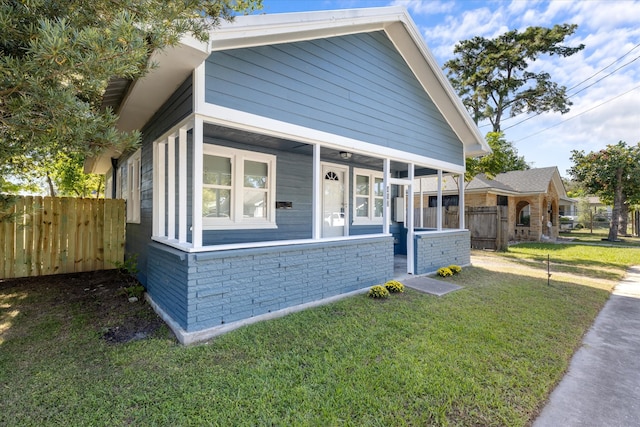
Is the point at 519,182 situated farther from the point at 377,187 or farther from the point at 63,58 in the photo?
the point at 63,58

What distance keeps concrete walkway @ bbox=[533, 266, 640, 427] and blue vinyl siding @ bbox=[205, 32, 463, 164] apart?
4.57 m

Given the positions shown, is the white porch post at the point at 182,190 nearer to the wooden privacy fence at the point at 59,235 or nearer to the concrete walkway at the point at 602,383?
the wooden privacy fence at the point at 59,235

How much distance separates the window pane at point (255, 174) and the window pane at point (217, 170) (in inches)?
14.7

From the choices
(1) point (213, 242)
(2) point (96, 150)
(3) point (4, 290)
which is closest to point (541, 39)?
(1) point (213, 242)

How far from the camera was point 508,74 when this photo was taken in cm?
2211

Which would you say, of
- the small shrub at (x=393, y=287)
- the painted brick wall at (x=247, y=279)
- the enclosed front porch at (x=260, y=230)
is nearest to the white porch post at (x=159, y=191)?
the enclosed front porch at (x=260, y=230)

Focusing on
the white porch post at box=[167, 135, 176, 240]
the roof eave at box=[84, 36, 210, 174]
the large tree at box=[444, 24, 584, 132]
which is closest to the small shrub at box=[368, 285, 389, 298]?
the white porch post at box=[167, 135, 176, 240]

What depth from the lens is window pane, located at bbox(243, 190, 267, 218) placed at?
19.4ft

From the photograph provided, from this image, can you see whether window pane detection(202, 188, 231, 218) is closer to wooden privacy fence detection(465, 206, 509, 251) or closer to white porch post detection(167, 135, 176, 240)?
white porch post detection(167, 135, 176, 240)

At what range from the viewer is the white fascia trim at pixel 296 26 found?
12.2ft

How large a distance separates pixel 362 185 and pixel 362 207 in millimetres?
668

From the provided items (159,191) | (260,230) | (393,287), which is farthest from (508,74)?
(159,191)

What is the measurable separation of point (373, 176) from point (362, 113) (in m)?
3.34

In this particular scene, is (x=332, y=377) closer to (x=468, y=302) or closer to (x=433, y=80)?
(x=468, y=302)
